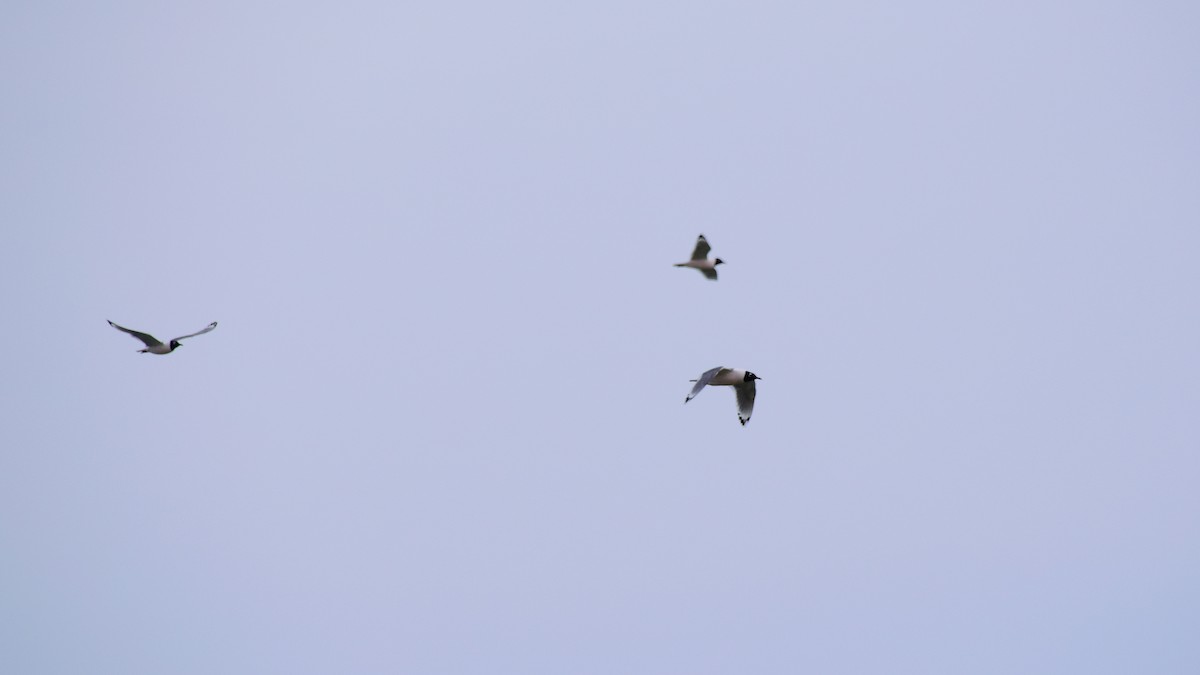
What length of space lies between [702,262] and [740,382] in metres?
10.4

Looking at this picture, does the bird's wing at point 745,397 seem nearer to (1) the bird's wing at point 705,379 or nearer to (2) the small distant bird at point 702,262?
(1) the bird's wing at point 705,379

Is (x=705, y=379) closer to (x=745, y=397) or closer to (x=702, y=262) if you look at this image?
(x=745, y=397)

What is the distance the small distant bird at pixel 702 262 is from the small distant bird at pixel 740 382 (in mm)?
9533

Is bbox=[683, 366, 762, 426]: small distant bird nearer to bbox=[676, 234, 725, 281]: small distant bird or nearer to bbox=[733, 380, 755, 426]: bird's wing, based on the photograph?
bbox=[733, 380, 755, 426]: bird's wing

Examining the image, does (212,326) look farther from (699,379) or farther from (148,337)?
(699,379)

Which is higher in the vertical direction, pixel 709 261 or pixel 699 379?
pixel 709 261

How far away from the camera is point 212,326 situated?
156 feet

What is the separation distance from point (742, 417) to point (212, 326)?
63.9ft

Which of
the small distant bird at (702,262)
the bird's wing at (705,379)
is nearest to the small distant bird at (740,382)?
the bird's wing at (705,379)

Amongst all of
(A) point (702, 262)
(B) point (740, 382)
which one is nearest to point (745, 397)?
(B) point (740, 382)

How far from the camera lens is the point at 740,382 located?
39.1 meters

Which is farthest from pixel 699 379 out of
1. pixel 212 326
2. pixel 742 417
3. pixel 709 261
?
pixel 212 326

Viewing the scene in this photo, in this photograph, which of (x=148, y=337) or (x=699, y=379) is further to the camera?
(x=148, y=337)

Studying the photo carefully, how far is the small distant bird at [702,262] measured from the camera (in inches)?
1903
